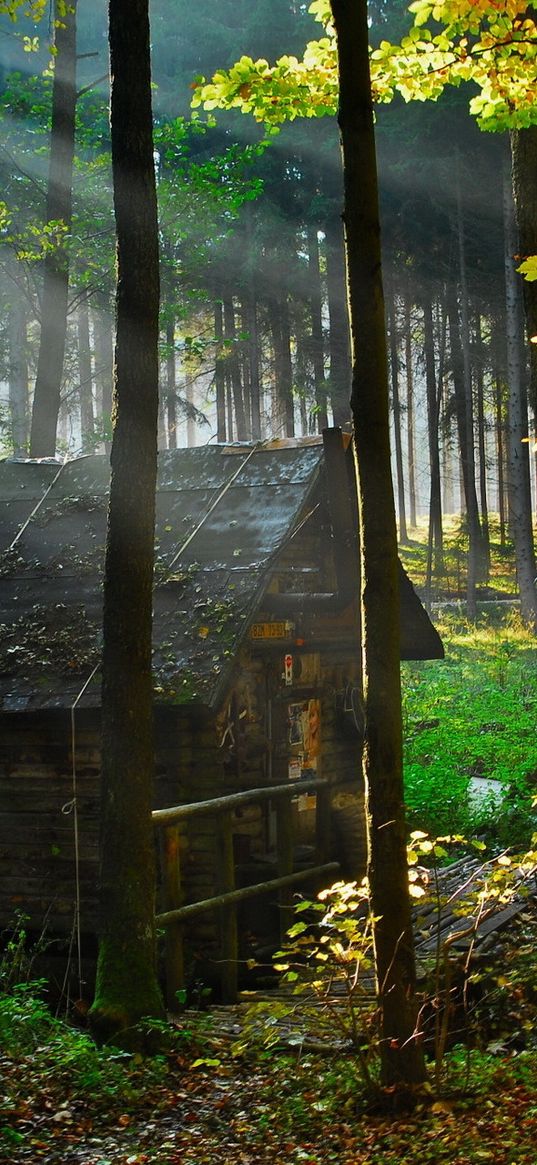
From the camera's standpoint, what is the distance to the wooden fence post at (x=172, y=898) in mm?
9062

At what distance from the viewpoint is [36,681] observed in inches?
430

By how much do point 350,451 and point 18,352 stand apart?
27.2 m

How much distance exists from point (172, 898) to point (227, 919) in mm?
836

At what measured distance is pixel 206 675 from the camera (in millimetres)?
10289

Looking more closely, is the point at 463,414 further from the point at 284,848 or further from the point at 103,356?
the point at 284,848

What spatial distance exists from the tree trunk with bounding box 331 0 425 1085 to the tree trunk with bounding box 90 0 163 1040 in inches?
80.7

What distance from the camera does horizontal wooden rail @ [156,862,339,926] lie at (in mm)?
8961

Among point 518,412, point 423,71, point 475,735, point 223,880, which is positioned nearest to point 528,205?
point 423,71

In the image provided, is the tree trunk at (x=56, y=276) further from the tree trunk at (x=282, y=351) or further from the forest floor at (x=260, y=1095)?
the tree trunk at (x=282, y=351)

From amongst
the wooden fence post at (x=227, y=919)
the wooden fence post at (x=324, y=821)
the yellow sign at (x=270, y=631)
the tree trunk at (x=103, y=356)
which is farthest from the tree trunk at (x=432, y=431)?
the wooden fence post at (x=227, y=919)

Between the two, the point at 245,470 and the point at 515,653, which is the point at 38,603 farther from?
the point at 515,653

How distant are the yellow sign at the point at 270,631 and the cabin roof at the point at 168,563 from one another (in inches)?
32.6

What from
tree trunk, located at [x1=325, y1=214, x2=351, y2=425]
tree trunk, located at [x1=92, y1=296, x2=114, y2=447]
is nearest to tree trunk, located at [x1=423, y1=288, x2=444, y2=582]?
tree trunk, located at [x1=325, y1=214, x2=351, y2=425]

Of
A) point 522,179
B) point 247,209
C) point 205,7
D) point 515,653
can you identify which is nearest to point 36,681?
point 522,179
